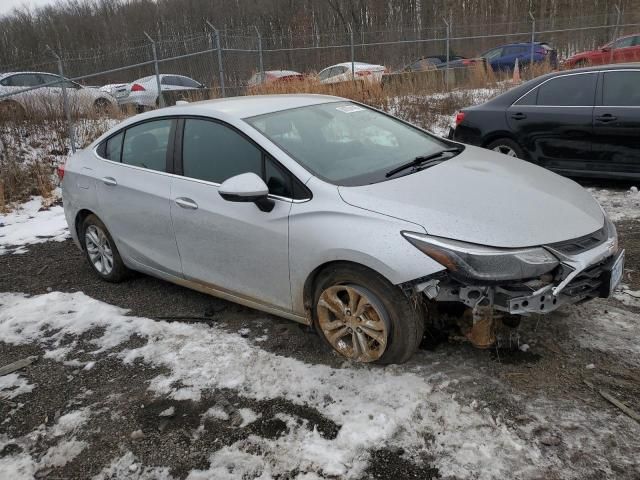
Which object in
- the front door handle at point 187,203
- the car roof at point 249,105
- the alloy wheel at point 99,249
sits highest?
the car roof at point 249,105

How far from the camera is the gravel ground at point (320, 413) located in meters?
2.49

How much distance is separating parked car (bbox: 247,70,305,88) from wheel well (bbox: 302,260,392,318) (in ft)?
35.1

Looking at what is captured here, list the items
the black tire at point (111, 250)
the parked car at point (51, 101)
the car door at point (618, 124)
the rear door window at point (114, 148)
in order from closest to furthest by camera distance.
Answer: the rear door window at point (114, 148) < the black tire at point (111, 250) < the car door at point (618, 124) < the parked car at point (51, 101)

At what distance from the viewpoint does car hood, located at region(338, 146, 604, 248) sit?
110 inches

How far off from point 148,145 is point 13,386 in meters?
1.98

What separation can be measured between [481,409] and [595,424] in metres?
0.53

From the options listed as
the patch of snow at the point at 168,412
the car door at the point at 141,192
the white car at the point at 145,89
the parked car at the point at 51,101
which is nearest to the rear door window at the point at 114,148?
the car door at the point at 141,192

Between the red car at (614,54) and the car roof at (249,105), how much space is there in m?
13.8

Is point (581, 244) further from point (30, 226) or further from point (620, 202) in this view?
point (30, 226)

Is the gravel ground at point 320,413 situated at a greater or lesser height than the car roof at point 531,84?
lesser

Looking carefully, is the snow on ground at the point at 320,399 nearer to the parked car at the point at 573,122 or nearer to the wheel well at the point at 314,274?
the wheel well at the point at 314,274

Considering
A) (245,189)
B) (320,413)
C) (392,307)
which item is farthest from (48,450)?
(392,307)

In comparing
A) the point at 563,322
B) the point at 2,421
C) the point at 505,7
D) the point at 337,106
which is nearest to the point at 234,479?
the point at 2,421

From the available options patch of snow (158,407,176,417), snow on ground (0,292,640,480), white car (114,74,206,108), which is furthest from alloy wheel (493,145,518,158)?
white car (114,74,206,108)
